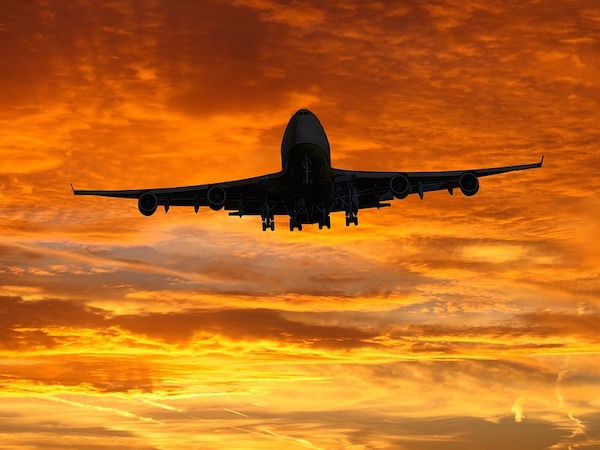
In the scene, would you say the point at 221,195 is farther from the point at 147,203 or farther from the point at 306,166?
the point at 306,166

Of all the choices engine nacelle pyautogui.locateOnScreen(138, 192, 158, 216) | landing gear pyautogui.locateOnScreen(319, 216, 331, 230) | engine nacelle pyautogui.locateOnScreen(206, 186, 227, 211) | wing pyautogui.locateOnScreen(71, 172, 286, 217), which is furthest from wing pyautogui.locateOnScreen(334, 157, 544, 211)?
engine nacelle pyautogui.locateOnScreen(138, 192, 158, 216)

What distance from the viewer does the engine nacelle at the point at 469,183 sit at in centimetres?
9144

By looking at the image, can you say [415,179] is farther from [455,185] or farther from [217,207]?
[217,207]

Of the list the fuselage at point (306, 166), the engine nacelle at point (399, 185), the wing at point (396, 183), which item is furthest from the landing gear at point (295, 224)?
the engine nacelle at point (399, 185)

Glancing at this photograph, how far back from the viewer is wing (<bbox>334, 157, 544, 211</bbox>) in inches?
3578

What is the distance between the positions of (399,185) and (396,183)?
0.30 meters

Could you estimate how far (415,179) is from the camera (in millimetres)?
92625

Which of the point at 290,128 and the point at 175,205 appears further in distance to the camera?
the point at 175,205

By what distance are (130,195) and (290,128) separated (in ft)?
55.1

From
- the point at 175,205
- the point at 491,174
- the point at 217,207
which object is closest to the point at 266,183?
the point at 217,207

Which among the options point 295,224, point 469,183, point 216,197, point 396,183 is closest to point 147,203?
point 216,197

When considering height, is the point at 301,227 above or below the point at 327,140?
below

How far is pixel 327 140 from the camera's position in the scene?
89.8 m

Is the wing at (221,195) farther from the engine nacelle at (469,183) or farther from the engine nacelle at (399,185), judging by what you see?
the engine nacelle at (469,183)
